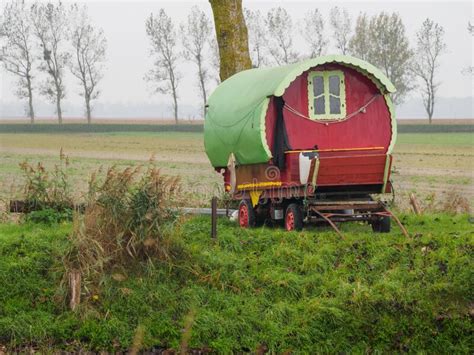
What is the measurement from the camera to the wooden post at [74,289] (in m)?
14.0

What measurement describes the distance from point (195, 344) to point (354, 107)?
20.7 feet

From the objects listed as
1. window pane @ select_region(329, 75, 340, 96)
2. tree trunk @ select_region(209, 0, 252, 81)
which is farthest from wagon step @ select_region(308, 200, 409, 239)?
tree trunk @ select_region(209, 0, 252, 81)

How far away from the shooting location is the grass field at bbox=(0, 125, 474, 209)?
3089 centimetres

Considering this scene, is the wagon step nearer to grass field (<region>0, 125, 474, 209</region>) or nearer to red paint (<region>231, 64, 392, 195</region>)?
red paint (<region>231, 64, 392, 195</region>)

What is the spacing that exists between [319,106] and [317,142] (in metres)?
0.62

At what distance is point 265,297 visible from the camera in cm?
1449

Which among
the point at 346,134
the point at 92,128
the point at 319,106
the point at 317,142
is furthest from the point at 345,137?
the point at 92,128

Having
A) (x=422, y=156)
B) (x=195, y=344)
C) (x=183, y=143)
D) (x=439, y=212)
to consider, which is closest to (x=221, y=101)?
(x=439, y=212)

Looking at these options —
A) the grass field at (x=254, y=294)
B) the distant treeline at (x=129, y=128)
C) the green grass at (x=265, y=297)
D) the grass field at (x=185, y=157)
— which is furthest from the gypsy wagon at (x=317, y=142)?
the distant treeline at (x=129, y=128)

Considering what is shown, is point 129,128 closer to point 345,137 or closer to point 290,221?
point 345,137

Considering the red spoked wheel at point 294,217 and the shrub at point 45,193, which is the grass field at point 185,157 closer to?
the shrub at point 45,193

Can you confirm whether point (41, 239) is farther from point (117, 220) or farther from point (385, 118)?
point (385, 118)

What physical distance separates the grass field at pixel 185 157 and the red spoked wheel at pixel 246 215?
3.35 m

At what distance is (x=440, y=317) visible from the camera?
13.9 metres
